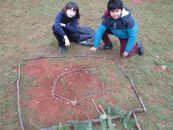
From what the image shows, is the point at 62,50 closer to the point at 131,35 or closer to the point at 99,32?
the point at 99,32

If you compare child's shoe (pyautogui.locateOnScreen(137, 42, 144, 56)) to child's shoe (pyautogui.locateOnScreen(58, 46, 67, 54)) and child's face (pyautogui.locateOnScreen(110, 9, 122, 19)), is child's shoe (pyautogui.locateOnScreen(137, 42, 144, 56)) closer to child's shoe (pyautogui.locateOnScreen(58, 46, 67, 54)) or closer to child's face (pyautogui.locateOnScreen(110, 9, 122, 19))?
child's face (pyautogui.locateOnScreen(110, 9, 122, 19))

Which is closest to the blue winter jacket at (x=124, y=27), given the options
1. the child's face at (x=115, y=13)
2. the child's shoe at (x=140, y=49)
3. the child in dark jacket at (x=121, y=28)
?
the child in dark jacket at (x=121, y=28)

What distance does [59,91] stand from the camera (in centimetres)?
397

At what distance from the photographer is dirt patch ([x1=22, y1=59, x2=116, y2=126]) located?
3654 mm

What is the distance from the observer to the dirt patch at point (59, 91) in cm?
365

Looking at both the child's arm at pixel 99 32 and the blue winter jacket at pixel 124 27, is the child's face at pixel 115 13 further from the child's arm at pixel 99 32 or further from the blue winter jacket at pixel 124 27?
the child's arm at pixel 99 32

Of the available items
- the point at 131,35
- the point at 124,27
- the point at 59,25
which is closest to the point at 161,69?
the point at 131,35

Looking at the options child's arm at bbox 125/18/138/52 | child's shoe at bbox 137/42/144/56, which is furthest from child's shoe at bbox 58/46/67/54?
child's shoe at bbox 137/42/144/56

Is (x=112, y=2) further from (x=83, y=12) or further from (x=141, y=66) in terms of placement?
(x=83, y=12)

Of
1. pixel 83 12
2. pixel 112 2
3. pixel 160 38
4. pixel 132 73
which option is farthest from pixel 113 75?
pixel 83 12

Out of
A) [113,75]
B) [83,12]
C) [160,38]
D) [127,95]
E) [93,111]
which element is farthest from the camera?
[83,12]

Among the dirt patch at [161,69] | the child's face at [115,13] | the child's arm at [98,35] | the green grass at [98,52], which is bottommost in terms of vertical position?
the dirt patch at [161,69]

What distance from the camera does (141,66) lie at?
4645mm

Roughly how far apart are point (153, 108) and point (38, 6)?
3491 millimetres
